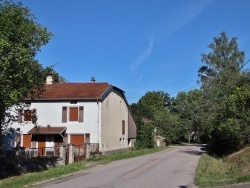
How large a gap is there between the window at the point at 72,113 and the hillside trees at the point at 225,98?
12.9m

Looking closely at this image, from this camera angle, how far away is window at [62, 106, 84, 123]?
3675 cm

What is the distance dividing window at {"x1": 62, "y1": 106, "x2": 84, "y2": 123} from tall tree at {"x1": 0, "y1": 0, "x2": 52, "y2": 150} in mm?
18424

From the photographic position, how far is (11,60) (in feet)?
50.8

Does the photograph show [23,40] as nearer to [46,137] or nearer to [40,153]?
[40,153]

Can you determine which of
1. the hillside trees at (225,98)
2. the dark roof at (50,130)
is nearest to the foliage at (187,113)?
the hillside trees at (225,98)

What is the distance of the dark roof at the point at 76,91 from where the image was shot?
121ft

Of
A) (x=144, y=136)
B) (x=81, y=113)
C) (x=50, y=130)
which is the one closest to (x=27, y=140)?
(x=50, y=130)

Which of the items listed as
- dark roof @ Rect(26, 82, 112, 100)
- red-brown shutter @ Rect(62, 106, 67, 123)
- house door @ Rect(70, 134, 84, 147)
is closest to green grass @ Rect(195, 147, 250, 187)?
house door @ Rect(70, 134, 84, 147)

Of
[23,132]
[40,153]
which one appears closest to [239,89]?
[40,153]

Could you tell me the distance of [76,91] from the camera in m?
38.6

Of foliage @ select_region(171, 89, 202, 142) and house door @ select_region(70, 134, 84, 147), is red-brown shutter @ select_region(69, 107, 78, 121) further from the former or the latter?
foliage @ select_region(171, 89, 202, 142)

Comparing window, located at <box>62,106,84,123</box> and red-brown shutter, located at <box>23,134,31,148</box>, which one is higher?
window, located at <box>62,106,84,123</box>

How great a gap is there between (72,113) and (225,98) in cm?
1525

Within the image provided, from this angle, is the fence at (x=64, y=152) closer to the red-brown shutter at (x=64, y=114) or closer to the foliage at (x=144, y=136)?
the red-brown shutter at (x=64, y=114)
